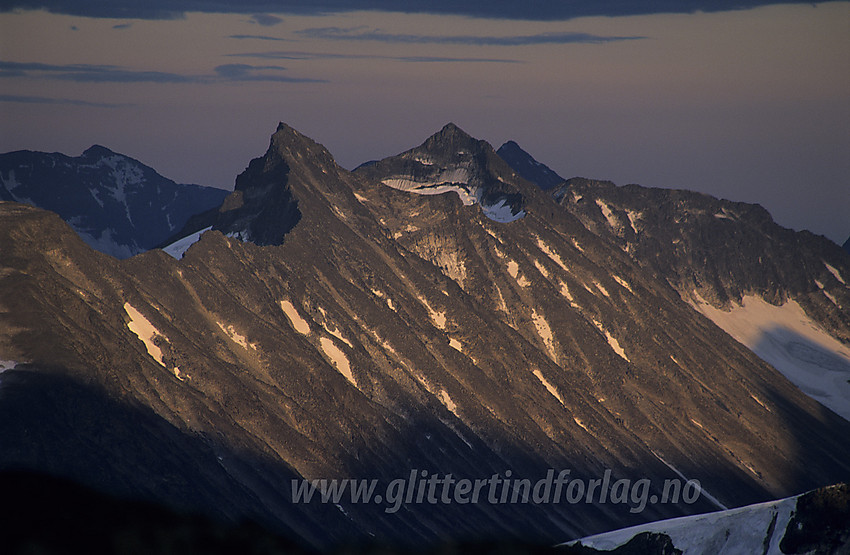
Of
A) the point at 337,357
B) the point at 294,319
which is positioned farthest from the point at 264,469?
the point at 294,319

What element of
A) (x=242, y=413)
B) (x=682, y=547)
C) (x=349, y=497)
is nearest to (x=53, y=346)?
(x=242, y=413)

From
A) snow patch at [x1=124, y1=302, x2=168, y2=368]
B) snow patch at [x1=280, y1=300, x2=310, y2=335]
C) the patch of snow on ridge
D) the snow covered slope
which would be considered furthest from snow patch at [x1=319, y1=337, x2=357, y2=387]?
the patch of snow on ridge

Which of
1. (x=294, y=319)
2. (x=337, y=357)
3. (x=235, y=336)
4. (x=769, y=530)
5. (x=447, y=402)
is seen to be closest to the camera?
(x=769, y=530)

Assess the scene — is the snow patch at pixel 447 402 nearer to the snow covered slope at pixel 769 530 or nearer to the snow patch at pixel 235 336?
the snow patch at pixel 235 336

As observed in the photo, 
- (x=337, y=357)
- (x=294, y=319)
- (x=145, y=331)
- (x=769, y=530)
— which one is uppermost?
(x=294, y=319)

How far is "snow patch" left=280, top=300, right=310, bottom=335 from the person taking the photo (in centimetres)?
19452

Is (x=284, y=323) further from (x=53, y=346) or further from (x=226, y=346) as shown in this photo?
(x=53, y=346)

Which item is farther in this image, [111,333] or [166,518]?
[111,333]

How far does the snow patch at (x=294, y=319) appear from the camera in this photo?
19452cm

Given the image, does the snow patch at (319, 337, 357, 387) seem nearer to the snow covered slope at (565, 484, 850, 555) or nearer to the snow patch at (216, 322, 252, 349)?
the snow patch at (216, 322, 252, 349)

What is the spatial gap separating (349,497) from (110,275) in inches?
1799

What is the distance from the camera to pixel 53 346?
456 ft

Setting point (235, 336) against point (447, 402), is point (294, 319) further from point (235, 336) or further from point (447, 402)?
point (447, 402)

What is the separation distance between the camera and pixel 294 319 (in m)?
196
